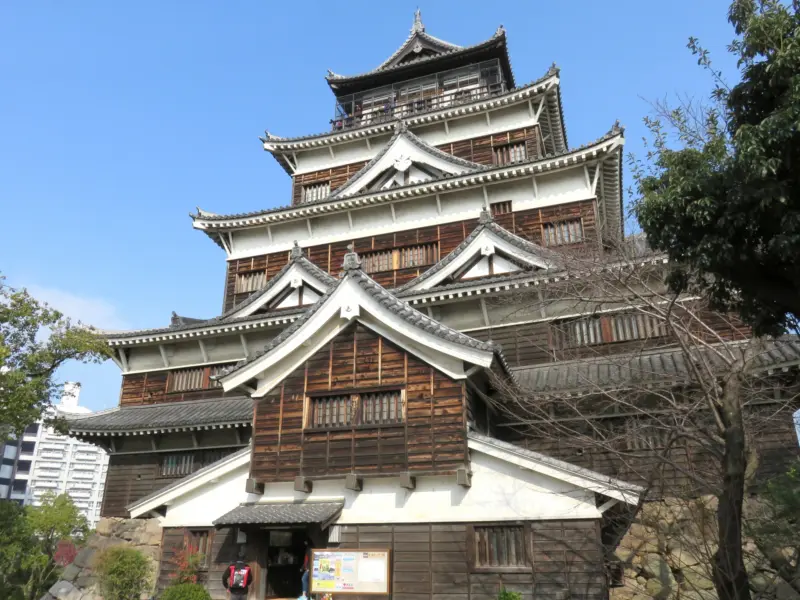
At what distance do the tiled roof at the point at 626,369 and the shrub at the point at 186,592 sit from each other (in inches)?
328

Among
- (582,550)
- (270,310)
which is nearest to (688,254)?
(582,550)

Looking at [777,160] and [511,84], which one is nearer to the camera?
[777,160]

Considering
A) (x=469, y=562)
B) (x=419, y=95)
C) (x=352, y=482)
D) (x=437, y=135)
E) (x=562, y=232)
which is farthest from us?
(x=419, y=95)

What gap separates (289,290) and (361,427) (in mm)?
8868

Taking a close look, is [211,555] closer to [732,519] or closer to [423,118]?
[732,519]

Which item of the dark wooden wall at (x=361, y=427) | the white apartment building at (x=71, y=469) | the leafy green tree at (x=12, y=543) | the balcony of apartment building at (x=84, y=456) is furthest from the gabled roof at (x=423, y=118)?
the balcony of apartment building at (x=84, y=456)

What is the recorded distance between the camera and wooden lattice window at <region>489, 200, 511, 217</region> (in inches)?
822

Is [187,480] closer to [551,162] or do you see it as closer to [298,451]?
[298,451]

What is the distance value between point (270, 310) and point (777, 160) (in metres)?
17.2

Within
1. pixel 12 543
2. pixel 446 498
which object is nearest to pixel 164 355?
pixel 12 543

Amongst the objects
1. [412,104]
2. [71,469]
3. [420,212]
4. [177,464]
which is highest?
[412,104]

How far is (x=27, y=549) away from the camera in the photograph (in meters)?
21.5

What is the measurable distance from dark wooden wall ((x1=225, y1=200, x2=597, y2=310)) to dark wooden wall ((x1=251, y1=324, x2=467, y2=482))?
7706 millimetres

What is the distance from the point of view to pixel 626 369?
14.6 metres
